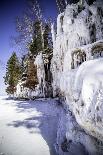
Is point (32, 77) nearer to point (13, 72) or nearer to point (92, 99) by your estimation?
point (13, 72)

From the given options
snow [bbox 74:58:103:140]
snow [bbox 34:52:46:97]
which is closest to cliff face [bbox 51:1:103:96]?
snow [bbox 34:52:46:97]

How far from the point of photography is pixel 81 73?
6.07 meters

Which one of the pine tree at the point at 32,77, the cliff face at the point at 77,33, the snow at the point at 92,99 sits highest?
the cliff face at the point at 77,33

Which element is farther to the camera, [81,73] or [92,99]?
[81,73]

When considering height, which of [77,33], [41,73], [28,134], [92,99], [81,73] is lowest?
[28,134]

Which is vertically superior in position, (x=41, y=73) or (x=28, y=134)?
(x=41, y=73)

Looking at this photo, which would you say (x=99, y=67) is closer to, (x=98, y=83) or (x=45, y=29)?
(x=98, y=83)

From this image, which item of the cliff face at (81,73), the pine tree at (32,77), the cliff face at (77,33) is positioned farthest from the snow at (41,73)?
the cliff face at (77,33)

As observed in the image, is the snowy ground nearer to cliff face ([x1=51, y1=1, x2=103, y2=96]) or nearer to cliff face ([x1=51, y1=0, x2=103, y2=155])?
cliff face ([x1=51, y1=0, x2=103, y2=155])

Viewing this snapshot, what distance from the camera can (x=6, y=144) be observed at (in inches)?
319

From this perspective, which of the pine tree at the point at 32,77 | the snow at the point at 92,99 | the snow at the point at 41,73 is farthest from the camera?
the pine tree at the point at 32,77

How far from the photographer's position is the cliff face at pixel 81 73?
5.11m

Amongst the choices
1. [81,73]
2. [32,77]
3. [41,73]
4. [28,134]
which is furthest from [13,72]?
[81,73]

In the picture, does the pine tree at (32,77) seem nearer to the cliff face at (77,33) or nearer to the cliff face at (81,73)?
the cliff face at (81,73)
